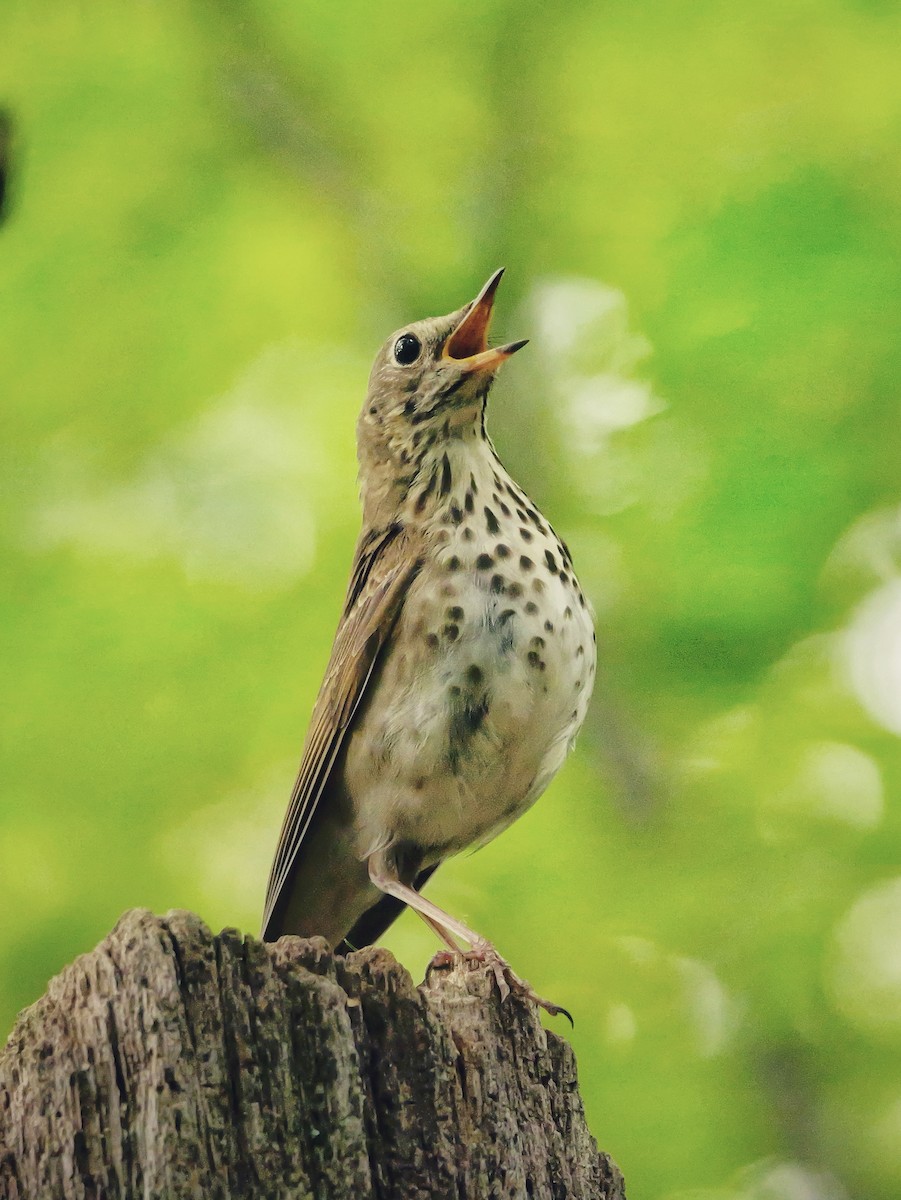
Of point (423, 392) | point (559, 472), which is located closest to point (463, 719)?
point (423, 392)

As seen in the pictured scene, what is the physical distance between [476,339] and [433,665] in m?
0.96

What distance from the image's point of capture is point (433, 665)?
9.99 feet

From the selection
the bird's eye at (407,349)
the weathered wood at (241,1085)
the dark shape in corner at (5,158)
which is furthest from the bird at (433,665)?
the dark shape in corner at (5,158)

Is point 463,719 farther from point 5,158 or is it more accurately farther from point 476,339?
point 5,158

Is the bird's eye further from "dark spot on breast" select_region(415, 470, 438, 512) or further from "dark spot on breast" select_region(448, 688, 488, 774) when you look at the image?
"dark spot on breast" select_region(448, 688, 488, 774)

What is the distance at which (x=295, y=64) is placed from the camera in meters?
4.53

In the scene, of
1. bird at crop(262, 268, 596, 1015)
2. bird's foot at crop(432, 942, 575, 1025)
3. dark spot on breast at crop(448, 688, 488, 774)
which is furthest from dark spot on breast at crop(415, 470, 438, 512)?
bird's foot at crop(432, 942, 575, 1025)

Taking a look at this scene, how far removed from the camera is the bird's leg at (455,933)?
8.42 ft

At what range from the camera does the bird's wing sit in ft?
10.3

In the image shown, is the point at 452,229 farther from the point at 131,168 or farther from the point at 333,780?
the point at 333,780

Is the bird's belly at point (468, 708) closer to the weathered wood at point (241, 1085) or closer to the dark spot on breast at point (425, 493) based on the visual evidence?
the dark spot on breast at point (425, 493)

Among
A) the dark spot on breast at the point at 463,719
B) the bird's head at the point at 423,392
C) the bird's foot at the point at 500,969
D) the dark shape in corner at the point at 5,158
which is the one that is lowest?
the bird's foot at the point at 500,969

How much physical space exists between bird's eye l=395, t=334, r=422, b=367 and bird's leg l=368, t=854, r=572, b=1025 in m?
1.26

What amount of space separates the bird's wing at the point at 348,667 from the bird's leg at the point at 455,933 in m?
0.22
